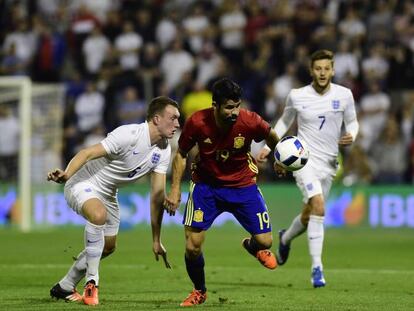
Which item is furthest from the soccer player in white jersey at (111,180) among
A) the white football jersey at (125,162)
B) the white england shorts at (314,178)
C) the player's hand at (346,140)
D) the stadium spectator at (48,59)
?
the stadium spectator at (48,59)

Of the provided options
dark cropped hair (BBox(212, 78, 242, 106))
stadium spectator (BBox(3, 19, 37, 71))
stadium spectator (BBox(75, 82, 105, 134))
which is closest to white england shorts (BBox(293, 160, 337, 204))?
dark cropped hair (BBox(212, 78, 242, 106))

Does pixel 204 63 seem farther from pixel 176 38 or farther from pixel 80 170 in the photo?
pixel 80 170

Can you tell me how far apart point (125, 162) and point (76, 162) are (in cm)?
81

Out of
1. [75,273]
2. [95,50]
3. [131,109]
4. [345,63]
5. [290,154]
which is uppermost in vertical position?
[95,50]

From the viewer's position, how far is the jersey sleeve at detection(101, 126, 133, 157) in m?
10.2

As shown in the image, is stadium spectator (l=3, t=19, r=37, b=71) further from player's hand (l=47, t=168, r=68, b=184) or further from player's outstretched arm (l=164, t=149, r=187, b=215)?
player's hand (l=47, t=168, r=68, b=184)

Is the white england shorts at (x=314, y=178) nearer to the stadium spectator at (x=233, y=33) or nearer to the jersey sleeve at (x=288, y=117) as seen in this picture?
the jersey sleeve at (x=288, y=117)

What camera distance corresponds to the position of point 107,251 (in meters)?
10.8

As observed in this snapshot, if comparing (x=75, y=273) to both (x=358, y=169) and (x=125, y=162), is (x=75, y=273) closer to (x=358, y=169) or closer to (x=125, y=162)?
(x=125, y=162)

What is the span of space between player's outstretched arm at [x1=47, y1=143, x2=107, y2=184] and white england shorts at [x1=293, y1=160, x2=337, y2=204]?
10.8 ft

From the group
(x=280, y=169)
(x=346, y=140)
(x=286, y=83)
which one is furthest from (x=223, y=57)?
(x=280, y=169)

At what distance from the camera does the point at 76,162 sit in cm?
978

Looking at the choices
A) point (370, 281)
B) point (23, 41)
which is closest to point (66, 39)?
point (23, 41)

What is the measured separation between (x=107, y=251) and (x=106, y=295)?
0.68m
